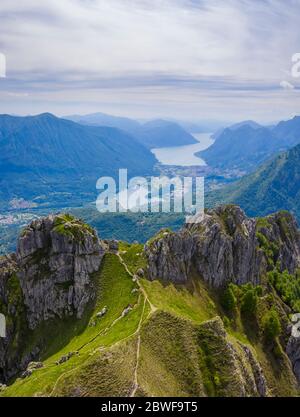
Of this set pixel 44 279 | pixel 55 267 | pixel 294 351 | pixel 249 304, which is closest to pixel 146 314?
pixel 55 267

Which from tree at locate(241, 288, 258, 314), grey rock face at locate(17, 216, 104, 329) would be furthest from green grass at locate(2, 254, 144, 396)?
tree at locate(241, 288, 258, 314)

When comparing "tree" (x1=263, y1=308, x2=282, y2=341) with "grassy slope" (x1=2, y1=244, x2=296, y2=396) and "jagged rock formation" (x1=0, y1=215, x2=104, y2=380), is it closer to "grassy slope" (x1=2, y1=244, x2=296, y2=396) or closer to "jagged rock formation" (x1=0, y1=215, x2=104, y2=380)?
"grassy slope" (x1=2, y1=244, x2=296, y2=396)

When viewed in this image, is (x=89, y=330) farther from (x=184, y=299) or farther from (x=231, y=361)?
(x=231, y=361)

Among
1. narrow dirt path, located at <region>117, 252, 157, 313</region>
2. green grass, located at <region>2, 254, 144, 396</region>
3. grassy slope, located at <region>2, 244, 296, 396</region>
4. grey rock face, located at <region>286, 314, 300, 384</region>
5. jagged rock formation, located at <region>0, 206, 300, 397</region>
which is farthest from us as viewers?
grey rock face, located at <region>286, 314, 300, 384</region>

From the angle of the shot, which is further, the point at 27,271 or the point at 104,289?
the point at 27,271

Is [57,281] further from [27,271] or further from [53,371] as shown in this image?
[53,371]
